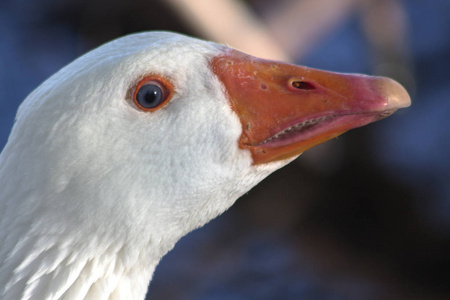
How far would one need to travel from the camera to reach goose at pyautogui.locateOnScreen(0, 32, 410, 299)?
7.75ft

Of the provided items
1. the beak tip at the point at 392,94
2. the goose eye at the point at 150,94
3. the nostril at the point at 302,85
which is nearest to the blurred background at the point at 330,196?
the nostril at the point at 302,85

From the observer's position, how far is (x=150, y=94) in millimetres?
2410

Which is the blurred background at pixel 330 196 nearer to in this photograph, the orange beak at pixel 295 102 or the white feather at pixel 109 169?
the orange beak at pixel 295 102

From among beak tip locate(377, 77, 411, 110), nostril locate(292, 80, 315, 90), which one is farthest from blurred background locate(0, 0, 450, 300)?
beak tip locate(377, 77, 411, 110)

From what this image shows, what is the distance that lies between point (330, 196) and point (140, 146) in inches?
192

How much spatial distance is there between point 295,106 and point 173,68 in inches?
19.8

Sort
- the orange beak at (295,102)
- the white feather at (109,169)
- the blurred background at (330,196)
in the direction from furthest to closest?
the blurred background at (330,196)
the orange beak at (295,102)
the white feather at (109,169)

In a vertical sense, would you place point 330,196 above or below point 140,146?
above

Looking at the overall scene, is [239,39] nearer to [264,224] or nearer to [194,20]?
[194,20]

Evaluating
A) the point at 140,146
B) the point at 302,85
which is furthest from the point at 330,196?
the point at 140,146

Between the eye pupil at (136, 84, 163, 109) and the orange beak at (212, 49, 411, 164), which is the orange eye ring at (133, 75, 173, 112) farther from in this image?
the orange beak at (212, 49, 411, 164)

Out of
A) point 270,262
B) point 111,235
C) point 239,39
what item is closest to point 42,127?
point 111,235

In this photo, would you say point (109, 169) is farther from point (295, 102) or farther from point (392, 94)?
point (392, 94)

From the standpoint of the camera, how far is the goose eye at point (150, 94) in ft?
7.91
